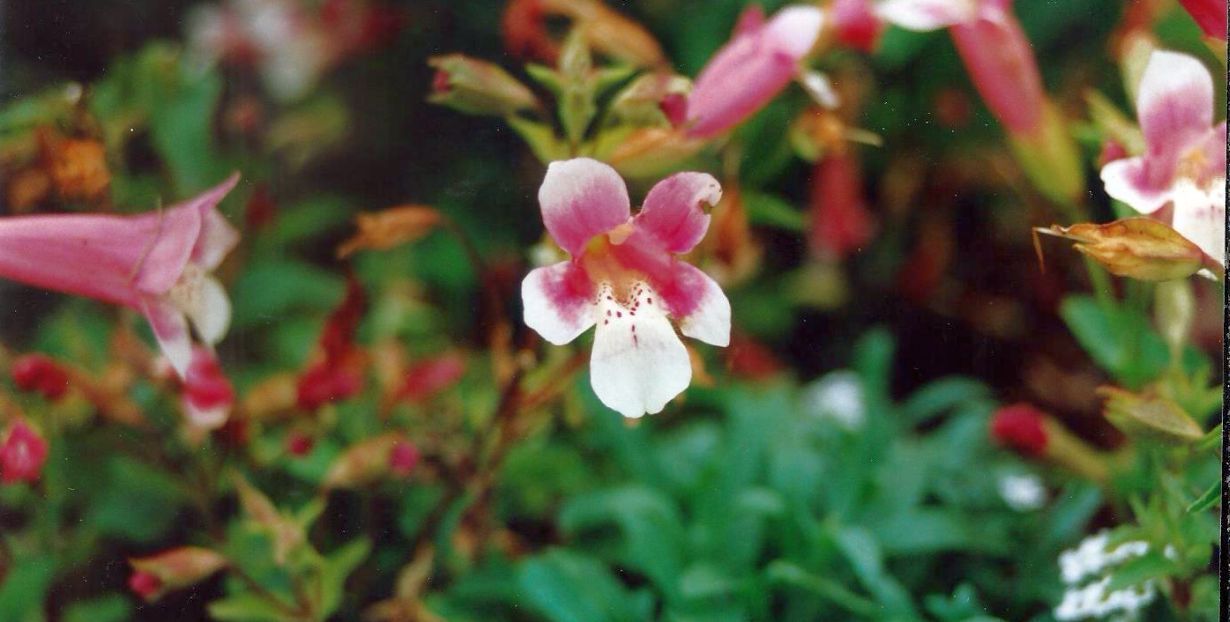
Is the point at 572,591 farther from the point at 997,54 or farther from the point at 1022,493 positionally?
the point at 997,54

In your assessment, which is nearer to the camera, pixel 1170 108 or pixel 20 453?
pixel 1170 108

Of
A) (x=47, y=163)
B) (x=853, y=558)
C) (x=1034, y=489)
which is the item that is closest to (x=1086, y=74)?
(x=1034, y=489)

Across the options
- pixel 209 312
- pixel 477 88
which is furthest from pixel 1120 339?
pixel 209 312

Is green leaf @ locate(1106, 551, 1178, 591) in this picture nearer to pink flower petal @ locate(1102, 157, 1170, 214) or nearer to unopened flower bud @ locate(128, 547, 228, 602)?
pink flower petal @ locate(1102, 157, 1170, 214)

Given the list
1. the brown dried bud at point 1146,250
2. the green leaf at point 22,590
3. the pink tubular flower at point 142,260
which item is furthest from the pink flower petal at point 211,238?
the brown dried bud at point 1146,250

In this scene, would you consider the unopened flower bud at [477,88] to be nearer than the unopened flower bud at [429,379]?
Yes

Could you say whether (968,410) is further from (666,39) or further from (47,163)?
(47,163)

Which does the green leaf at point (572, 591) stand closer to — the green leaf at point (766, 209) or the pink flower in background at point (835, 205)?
the green leaf at point (766, 209)
